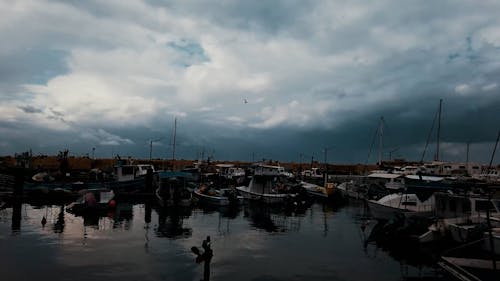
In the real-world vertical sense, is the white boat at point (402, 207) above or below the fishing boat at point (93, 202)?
above

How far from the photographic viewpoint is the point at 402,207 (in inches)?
1455

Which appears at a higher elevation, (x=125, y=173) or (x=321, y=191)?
(x=125, y=173)

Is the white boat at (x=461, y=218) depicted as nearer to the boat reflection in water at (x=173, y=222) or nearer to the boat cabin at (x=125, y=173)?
the boat reflection in water at (x=173, y=222)

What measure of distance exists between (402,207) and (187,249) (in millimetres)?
19983

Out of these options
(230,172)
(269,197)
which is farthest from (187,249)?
(230,172)

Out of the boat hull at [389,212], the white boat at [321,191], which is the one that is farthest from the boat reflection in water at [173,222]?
the white boat at [321,191]

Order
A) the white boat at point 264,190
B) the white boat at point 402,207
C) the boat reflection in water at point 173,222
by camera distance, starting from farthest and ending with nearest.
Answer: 1. the white boat at point 264,190
2. the white boat at point 402,207
3. the boat reflection in water at point 173,222

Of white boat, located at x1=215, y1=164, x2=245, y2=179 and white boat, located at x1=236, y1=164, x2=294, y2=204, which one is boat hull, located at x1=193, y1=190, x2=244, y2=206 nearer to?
white boat, located at x1=236, y1=164, x2=294, y2=204

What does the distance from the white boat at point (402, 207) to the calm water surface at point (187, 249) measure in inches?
102

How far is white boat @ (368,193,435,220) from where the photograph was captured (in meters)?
34.9

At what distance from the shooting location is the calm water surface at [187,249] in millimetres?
21375

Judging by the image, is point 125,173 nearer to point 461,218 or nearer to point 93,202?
point 93,202

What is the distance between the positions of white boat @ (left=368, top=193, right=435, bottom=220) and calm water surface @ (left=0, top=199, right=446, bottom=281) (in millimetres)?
2584

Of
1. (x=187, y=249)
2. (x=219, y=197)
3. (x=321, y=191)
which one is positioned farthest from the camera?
(x=321, y=191)
